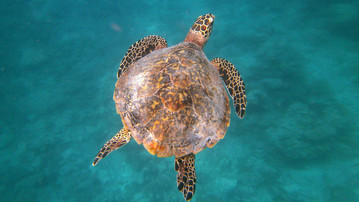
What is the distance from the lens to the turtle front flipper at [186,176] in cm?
302

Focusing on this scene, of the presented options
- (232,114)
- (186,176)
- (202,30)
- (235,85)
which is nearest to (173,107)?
(186,176)

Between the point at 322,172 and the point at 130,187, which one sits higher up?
the point at 130,187

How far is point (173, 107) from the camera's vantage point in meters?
2.64

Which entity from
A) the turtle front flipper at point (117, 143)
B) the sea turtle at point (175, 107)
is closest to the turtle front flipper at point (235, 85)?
the sea turtle at point (175, 107)

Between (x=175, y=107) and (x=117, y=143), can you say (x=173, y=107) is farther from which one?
(x=117, y=143)

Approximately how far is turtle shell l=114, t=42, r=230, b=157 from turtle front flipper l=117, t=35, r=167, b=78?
1.12 meters

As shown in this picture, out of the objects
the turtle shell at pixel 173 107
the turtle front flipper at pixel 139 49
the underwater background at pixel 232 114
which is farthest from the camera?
the underwater background at pixel 232 114

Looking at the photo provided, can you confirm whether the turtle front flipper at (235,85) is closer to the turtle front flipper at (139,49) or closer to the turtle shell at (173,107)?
the turtle shell at (173,107)

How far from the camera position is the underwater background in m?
6.91

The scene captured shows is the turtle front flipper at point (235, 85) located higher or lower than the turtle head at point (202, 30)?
lower

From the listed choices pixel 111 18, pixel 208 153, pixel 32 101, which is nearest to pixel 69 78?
pixel 32 101

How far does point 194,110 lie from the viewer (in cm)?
276

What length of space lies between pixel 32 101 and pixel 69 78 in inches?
97.5

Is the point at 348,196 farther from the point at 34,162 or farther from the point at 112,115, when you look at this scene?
the point at 34,162
